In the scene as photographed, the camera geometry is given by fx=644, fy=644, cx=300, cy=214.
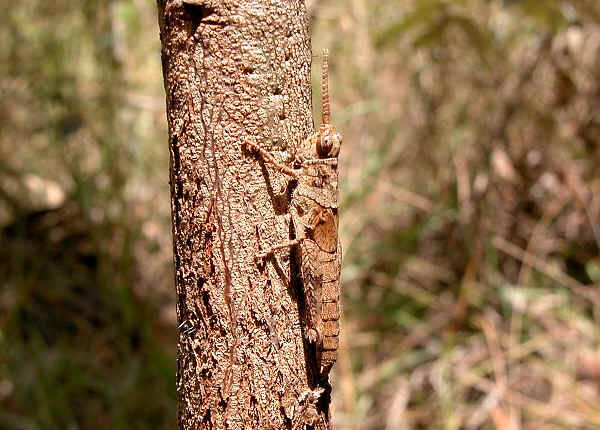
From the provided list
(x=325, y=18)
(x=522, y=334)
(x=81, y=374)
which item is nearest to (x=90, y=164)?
(x=81, y=374)

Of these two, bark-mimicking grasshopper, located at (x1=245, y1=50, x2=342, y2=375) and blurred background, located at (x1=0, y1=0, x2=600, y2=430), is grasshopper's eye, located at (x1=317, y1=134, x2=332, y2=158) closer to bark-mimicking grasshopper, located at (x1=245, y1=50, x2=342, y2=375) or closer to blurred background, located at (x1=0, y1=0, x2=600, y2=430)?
bark-mimicking grasshopper, located at (x1=245, y1=50, x2=342, y2=375)

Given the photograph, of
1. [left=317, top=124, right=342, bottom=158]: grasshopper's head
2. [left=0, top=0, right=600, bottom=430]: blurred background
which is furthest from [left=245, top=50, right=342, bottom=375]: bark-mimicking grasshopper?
[left=0, top=0, right=600, bottom=430]: blurred background

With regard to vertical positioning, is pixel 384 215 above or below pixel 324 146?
below

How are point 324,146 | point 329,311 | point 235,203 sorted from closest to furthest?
point 235,203, point 329,311, point 324,146

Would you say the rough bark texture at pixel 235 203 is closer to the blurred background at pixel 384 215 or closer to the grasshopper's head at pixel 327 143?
the grasshopper's head at pixel 327 143


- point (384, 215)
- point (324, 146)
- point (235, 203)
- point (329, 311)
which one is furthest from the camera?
point (384, 215)

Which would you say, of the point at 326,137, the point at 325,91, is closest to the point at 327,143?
the point at 326,137

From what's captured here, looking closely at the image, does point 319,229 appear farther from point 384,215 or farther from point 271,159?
point 384,215
